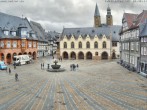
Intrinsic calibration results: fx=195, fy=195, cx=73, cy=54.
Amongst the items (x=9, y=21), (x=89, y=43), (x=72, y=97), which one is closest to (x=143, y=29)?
(x=72, y=97)

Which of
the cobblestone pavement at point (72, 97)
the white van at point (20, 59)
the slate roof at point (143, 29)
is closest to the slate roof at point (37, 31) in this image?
the white van at point (20, 59)

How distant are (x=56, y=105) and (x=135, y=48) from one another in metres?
28.5

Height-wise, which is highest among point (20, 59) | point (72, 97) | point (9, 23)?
point (9, 23)

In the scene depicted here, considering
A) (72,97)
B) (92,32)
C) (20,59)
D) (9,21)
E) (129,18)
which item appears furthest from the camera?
(92,32)

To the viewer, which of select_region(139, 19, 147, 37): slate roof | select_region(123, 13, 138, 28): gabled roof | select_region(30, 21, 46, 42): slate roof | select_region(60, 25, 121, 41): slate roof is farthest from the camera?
select_region(30, 21, 46, 42): slate roof

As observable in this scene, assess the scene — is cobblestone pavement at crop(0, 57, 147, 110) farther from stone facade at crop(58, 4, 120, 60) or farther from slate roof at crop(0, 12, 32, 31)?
stone facade at crop(58, 4, 120, 60)

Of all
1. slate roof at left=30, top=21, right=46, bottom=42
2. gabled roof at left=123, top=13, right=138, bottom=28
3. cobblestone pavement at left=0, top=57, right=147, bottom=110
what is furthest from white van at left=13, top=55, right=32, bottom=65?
gabled roof at left=123, top=13, right=138, bottom=28

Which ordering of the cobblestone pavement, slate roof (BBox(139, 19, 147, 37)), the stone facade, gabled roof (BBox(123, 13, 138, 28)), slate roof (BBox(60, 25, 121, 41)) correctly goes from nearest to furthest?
1. the cobblestone pavement
2. slate roof (BBox(139, 19, 147, 37))
3. gabled roof (BBox(123, 13, 138, 28))
4. the stone facade
5. slate roof (BBox(60, 25, 121, 41))

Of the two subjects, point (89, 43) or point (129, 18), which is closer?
point (129, 18)

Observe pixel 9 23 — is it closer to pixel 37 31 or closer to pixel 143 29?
pixel 37 31

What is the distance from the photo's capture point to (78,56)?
77438mm

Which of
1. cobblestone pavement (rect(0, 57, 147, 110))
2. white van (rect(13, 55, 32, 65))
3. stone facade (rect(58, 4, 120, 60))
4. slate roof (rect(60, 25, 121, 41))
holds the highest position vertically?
slate roof (rect(60, 25, 121, 41))

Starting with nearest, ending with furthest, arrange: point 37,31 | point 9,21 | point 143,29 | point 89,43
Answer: point 143,29 → point 9,21 → point 89,43 → point 37,31

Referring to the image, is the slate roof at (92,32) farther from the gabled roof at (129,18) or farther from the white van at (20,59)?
the white van at (20,59)
